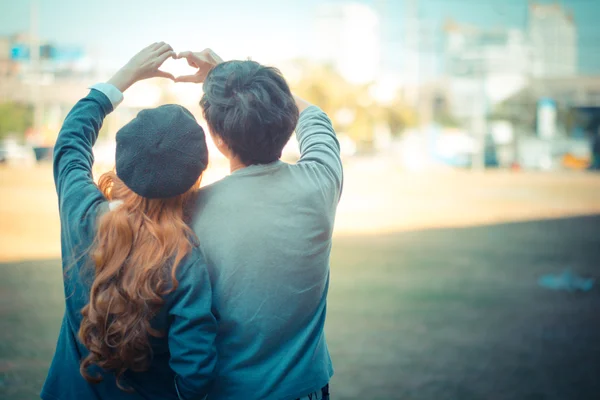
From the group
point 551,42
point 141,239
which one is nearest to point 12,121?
point 551,42

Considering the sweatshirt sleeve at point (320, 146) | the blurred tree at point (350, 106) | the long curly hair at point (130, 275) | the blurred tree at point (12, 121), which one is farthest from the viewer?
the blurred tree at point (12, 121)

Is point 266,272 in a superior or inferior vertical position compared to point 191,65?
inferior

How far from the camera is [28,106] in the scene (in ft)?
209

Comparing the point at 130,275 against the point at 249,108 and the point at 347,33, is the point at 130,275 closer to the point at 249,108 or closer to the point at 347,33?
the point at 249,108

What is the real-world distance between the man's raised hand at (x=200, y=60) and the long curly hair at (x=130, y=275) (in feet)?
1.63

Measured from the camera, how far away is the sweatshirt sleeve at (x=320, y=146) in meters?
1.85

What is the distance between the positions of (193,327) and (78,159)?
569 mm

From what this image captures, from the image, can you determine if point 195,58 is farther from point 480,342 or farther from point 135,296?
point 480,342

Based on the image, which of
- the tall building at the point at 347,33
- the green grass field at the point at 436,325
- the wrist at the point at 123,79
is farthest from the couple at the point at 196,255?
the tall building at the point at 347,33

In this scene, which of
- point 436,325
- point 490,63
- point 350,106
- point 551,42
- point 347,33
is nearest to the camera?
point 436,325

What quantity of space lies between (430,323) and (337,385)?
2.02m

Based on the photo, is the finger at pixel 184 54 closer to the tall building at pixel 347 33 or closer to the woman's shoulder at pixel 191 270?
the woman's shoulder at pixel 191 270

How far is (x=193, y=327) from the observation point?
157 cm

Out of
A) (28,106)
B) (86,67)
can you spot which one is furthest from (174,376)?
(86,67)
